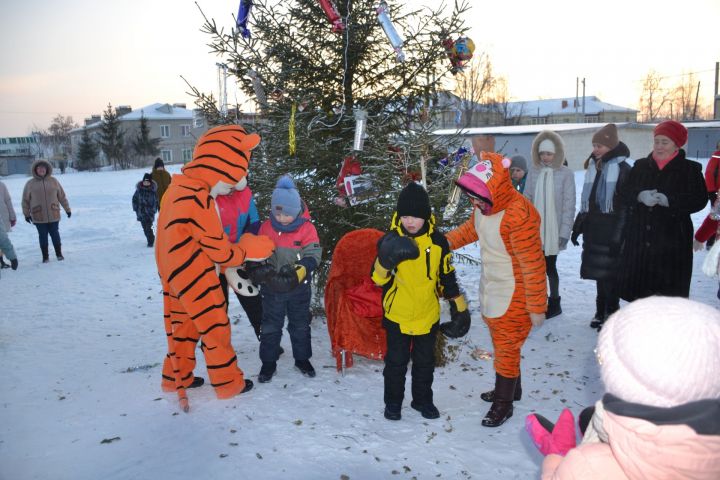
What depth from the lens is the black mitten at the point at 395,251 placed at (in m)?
3.39

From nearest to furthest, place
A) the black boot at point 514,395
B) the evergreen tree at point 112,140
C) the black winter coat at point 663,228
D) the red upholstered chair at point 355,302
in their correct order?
1. the black boot at point 514,395
2. the black winter coat at point 663,228
3. the red upholstered chair at point 355,302
4. the evergreen tree at point 112,140

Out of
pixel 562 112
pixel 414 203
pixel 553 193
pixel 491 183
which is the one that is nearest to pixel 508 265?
pixel 491 183

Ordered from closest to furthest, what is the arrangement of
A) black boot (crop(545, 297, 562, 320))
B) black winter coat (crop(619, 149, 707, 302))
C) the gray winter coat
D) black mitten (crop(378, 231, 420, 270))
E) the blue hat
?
1. black mitten (crop(378, 231, 420, 270))
2. the blue hat
3. black winter coat (crop(619, 149, 707, 302))
4. the gray winter coat
5. black boot (crop(545, 297, 562, 320))

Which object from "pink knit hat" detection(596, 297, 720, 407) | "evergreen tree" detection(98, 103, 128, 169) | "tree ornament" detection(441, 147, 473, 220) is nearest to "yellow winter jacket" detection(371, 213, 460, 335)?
"tree ornament" detection(441, 147, 473, 220)

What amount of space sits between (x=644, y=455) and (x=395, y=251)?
2.25 metres

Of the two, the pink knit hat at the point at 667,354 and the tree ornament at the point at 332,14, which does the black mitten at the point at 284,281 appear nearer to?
the tree ornament at the point at 332,14

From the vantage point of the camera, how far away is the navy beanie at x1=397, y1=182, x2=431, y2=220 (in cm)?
353

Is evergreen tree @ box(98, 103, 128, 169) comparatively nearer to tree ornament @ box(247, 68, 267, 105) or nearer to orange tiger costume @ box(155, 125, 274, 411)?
tree ornament @ box(247, 68, 267, 105)

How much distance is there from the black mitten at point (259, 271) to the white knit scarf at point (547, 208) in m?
3.27

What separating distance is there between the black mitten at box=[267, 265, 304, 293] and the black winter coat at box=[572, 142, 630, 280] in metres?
3.27

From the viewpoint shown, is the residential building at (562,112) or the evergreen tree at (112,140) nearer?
the evergreen tree at (112,140)

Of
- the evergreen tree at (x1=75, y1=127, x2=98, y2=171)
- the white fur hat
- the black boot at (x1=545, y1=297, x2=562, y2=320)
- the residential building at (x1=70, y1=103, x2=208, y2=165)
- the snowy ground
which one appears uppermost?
the residential building at (x1=70, y1=103, x2=208, y2=165)

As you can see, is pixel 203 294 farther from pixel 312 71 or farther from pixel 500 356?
pixel 312 71

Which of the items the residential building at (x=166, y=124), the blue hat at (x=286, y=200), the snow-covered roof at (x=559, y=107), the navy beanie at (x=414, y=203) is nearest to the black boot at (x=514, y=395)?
the navy beanie at (x=414, y=203)
